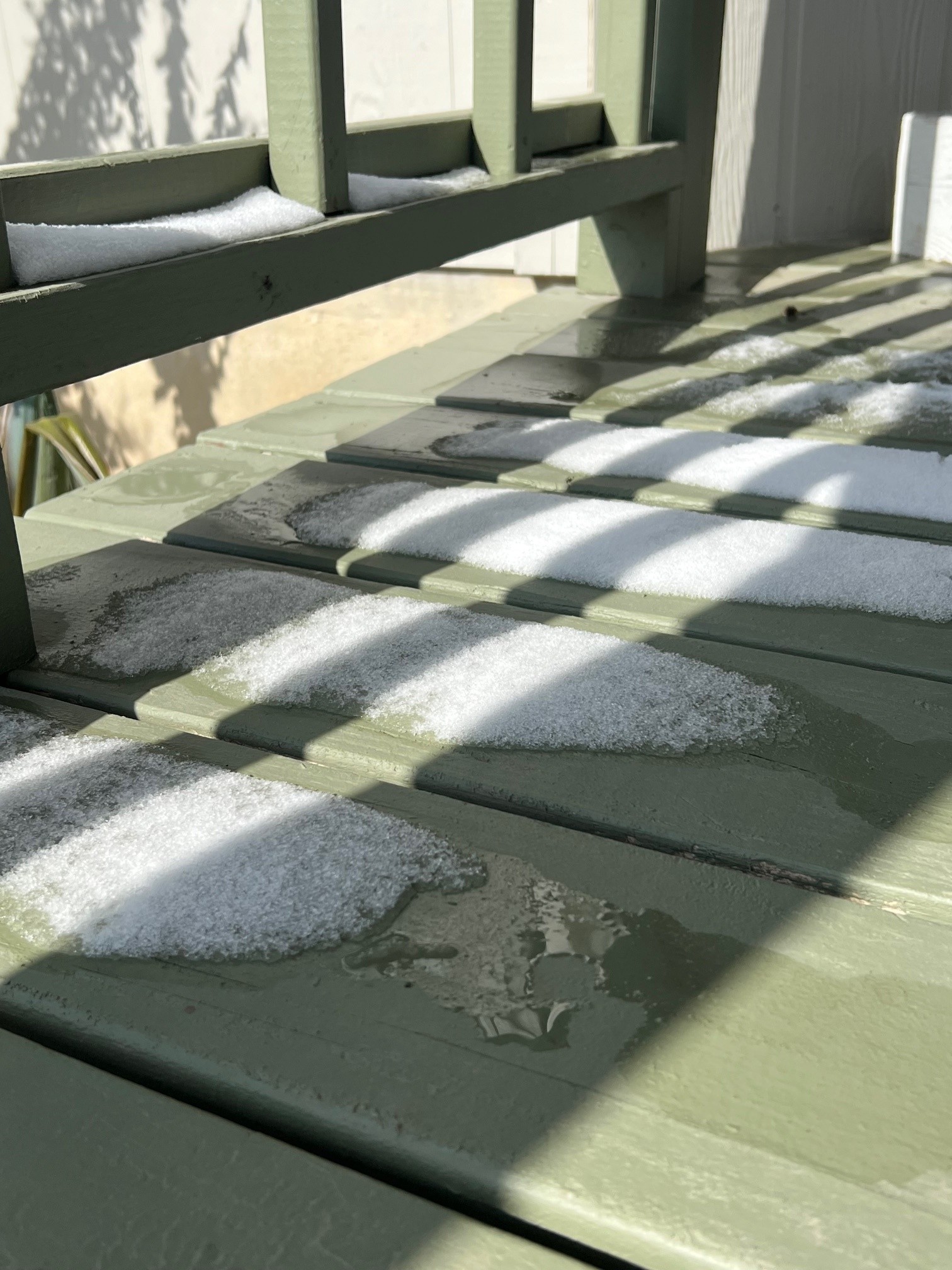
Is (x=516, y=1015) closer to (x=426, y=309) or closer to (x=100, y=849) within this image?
(x=100, y=849)

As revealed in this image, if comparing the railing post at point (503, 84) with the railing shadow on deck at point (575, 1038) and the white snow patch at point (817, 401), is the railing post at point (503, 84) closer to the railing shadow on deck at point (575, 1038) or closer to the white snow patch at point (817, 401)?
the white snow patch at point (817, 401)

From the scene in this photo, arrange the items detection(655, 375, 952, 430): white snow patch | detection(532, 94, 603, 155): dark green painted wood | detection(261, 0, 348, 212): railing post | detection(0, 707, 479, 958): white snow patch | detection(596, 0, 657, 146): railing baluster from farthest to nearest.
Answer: detection(596, 0, 657, 146): railing baluster < detection(532, 94, 603, 155): dark green painted wood < detection(655, 375, 952, 430): white snow patch < detection(261, 0, 348, 212): railing post < detection(0, 707, 479, 958): white snow patch

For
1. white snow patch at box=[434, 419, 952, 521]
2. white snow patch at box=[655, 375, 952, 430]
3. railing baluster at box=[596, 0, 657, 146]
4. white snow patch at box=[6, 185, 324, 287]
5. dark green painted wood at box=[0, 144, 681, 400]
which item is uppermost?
railing baluster at box=[596, 0, 657, 146]

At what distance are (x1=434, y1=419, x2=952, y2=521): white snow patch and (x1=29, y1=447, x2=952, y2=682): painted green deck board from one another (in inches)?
3.2

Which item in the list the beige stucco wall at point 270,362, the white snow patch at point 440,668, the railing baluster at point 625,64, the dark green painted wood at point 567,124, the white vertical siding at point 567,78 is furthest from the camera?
the beige stucco wall at point 270,362

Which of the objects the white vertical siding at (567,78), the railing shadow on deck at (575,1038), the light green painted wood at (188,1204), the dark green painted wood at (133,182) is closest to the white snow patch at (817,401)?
the dark green painted wood at (133,182)

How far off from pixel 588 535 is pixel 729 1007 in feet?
3.01

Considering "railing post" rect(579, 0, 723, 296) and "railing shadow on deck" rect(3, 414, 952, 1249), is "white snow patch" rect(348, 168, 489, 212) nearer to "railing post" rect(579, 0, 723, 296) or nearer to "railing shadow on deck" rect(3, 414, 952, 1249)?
"railing post" rect(579, 0, 723, 296)

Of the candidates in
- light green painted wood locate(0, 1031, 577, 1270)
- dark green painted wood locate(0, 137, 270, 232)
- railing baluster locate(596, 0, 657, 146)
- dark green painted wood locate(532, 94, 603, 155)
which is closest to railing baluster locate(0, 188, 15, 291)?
dark green painted wood locate(0, 137, 270, 232)

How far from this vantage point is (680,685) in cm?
124

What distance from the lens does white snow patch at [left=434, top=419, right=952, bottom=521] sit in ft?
5.76

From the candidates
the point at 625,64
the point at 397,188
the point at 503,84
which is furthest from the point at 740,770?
the point at 625,64

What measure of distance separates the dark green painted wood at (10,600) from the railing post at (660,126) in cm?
206

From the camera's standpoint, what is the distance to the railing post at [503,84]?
84.5 inches
